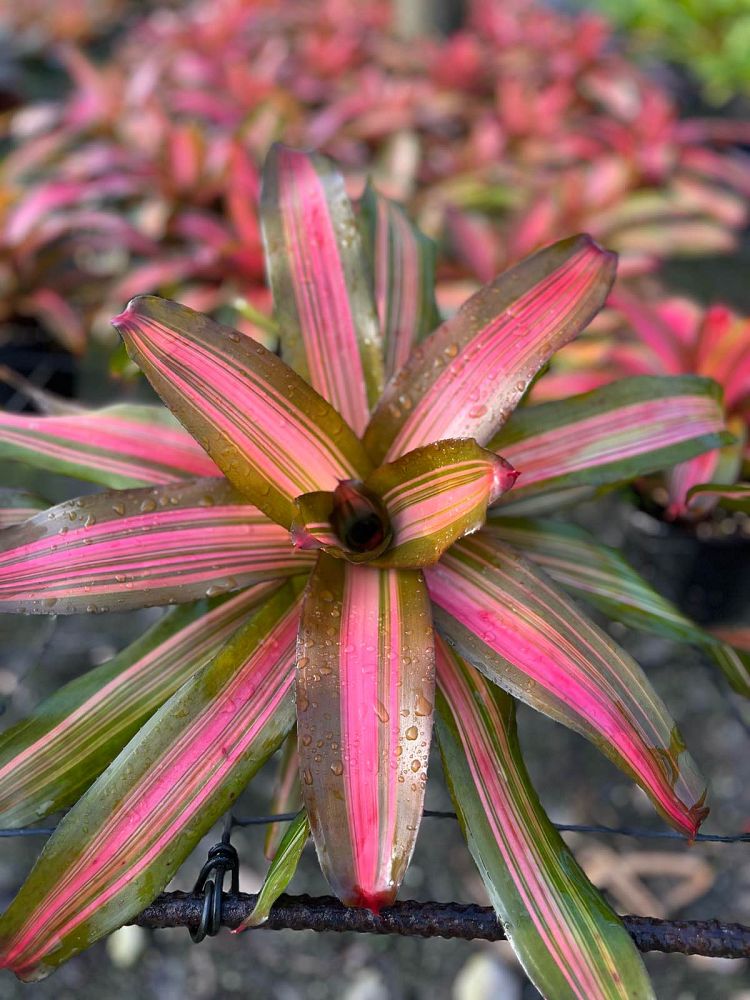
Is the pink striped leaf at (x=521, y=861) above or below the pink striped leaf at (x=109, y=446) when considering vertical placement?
below

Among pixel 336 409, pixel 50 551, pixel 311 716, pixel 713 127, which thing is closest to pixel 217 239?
pixel 336 409

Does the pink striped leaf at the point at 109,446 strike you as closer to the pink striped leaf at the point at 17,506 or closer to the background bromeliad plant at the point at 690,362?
the pink striped leaf at the point at 17,506

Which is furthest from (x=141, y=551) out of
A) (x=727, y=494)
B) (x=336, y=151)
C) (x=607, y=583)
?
A: (x=336, y=151)

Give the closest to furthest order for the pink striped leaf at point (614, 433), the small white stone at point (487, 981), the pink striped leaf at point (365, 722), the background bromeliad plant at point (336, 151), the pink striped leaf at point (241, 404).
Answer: the pink striped leaf at point (365, 722), the pink striped leaf at point (241, 404), the pink striped leaf at point (614, 433), the small white stone at point (487, 981), the background bromeliad plant at point (336, 151)

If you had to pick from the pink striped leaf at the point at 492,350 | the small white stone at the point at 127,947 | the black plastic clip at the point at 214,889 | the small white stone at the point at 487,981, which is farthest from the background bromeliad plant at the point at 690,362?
the small white stone at the point at 127,947

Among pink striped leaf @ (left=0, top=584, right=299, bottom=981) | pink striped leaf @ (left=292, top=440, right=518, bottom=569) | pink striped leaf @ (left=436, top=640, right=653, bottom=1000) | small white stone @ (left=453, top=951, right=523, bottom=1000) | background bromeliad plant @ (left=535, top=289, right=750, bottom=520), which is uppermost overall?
pink striped leaf @ (left=292, top=440, right=518, bottom=569)

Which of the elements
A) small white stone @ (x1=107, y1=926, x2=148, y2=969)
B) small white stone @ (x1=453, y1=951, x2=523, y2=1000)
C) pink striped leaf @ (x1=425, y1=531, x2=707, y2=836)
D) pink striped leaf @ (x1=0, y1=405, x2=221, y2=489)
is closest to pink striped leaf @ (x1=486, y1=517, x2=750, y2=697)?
pink striped leaf @ (x1=425, y1=531, x2=707, y2=836)

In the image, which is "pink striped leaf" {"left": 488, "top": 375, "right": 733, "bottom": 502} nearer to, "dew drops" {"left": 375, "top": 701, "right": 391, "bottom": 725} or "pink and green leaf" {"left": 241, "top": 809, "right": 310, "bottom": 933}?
"dew drops" {"left": 375, "top": 701, "right": 391, "bottom": 725}
